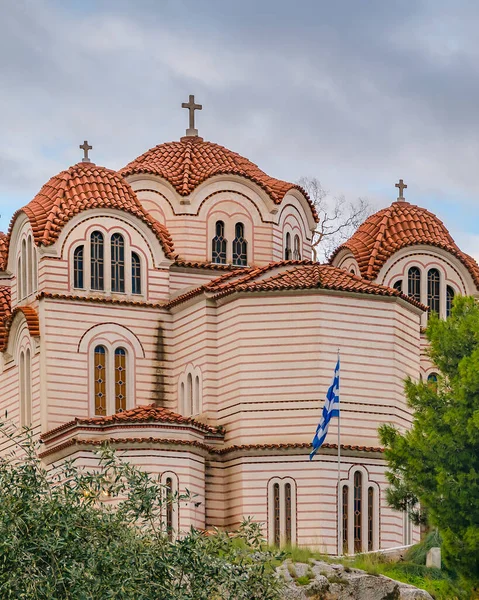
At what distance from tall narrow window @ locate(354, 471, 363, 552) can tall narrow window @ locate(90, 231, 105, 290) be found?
10.3 metres

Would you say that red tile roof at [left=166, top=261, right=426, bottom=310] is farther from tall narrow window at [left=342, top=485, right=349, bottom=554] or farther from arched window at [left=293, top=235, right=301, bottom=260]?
tall narrow window at [left=342, top=485, right=349, bottom=554]

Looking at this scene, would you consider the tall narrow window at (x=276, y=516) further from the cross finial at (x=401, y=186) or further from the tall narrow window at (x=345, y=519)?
the cross finial at (x=401, y=186)

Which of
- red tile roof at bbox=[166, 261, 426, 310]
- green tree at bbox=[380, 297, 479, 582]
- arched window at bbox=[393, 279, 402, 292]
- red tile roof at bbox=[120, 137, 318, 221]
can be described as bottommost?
green tree at bbox=[380, 297, 479, 582]

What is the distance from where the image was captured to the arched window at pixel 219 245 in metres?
62.8

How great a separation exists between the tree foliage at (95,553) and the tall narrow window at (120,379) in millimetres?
22413

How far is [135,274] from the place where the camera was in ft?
197

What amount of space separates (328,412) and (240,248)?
35.4ft

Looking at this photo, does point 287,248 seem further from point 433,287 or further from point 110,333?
point 110,333

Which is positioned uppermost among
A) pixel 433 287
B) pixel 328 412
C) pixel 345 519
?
pixel 433 287

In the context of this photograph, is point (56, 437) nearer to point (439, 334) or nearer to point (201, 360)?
point (201, 360)

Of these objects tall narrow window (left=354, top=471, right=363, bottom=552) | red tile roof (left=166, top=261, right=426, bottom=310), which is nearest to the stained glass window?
tall narrow window (left=354, top=471, right=363, bottom=552)

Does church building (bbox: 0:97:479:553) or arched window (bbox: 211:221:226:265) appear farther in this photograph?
arched window (bbox: 211:221:226:265)

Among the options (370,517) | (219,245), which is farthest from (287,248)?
(370,517)

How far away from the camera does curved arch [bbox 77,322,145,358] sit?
58.4 metres
